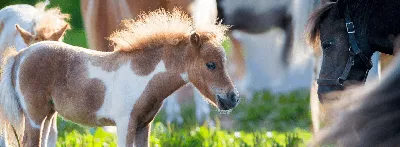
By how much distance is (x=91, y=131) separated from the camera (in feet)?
16.6

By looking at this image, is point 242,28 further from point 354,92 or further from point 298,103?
point 354,92

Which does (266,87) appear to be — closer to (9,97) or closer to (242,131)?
(242,131)

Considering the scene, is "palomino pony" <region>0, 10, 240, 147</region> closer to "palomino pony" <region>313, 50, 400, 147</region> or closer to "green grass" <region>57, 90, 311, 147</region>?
"green grass" <region>57, 90, 311, 147</region>

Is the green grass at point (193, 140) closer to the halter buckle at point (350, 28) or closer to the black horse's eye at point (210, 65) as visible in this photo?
the halter buckle at point (350, 28)

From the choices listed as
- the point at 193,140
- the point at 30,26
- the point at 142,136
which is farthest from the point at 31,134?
the point at 30,26

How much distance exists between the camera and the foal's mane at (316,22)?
11.8ft

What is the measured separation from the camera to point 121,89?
2.96 m

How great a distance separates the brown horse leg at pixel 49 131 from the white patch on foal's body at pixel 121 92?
1.14 ft

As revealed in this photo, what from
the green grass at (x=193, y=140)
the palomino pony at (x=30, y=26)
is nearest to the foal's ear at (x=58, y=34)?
the palomino pony at (x=30, y=26)

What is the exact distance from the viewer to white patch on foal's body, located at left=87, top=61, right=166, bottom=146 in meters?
2.92

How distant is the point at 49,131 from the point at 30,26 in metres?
1.80

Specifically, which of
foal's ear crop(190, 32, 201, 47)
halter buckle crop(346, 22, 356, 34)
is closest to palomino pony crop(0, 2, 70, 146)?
foal's ear crop(190, 32, 201, 47)

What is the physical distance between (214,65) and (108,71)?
1.40 feet

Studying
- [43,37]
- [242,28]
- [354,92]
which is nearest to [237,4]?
[242,28]
